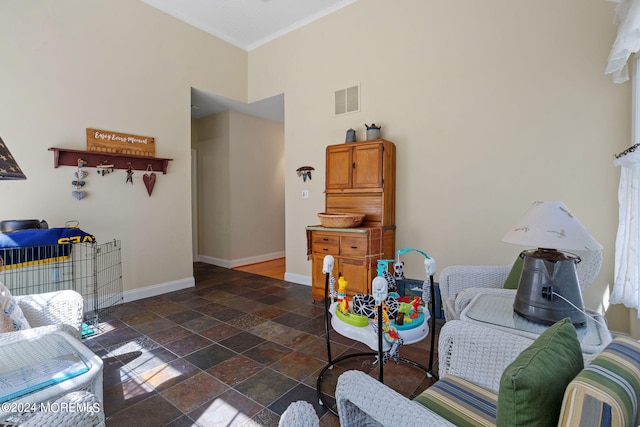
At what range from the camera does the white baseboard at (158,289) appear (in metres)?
3.64

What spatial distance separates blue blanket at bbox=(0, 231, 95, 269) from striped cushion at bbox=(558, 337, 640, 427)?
3.43 meters

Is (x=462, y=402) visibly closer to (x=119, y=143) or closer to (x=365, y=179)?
(x=365, y=179)

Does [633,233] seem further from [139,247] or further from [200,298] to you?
[139,247]

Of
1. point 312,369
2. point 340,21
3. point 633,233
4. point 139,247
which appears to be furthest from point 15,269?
point 633,233

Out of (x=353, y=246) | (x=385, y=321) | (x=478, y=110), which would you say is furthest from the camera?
(x=353, y=246)

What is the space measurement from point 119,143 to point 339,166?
2582mm

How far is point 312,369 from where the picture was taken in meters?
2.15

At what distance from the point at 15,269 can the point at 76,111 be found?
1.67m

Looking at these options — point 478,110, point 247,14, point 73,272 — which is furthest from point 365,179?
point 73,272

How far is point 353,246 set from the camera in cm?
326

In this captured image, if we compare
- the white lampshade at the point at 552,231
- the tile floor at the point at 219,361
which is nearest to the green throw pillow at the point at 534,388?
the white lampshade at the point at 552,231

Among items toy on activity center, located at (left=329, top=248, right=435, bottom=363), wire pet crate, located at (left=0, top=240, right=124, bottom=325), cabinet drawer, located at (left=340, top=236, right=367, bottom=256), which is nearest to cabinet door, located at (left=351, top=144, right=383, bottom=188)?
cabinet drawer, located at (left=340, top=236, right=367, bottom=256)

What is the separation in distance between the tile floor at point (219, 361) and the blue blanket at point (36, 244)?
81 centimetres

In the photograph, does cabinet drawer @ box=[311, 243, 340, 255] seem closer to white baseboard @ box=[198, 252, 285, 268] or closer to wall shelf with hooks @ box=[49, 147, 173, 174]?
wall shelf with hooks @ box=[49, 147, 173, 174]
